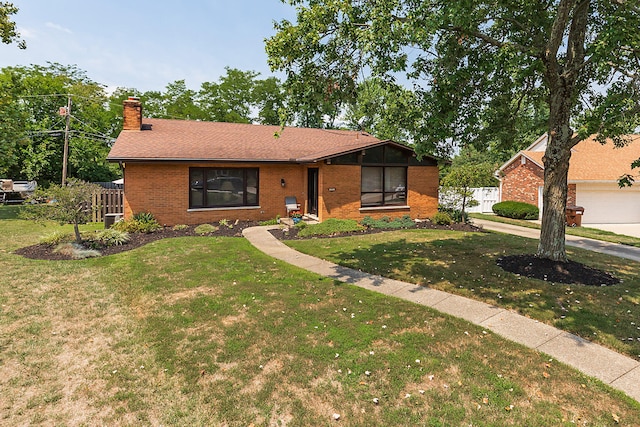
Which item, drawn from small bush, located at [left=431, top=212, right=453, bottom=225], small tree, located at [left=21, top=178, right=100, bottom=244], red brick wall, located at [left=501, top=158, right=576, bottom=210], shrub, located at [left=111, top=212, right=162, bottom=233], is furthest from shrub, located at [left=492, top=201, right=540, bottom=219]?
small tree, located at [left=21, top=178, right=100, bottom=244]

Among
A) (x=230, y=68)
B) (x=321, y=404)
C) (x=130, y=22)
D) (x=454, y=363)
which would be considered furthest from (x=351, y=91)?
(x=230, y=68)

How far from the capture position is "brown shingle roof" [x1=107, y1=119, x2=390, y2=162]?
13680mm

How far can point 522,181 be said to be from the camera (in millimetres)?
21312

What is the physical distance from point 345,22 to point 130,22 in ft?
27.7

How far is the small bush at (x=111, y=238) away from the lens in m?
10.7

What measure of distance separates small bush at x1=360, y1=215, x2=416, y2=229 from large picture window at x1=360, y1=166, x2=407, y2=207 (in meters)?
1.13

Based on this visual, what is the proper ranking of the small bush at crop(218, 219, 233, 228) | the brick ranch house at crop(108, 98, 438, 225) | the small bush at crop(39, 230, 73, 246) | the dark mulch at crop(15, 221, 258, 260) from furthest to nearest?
1. the small bush at crop(218, 219, 233, 228)
2. the brick ranch house at crop(108, 98, 438, 225)
3. the small bush at crop(39, 230, 73, 246)
4. the dark mulch at crop(15, 221, 258, 260)

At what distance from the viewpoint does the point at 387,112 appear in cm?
862

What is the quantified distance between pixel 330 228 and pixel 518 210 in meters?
13.0

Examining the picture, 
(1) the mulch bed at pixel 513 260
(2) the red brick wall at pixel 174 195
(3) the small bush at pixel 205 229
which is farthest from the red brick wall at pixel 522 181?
(3) the small bush at pixel 205 229

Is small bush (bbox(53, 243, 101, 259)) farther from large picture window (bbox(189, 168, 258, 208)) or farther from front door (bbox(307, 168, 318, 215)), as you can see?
front door (bbox(307, 168, 318, 215))

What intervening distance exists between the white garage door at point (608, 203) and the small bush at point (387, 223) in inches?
445

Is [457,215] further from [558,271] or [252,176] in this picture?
[252,176]

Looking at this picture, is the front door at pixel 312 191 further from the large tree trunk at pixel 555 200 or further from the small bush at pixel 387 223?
the large tree trunk at pixel 555 200
